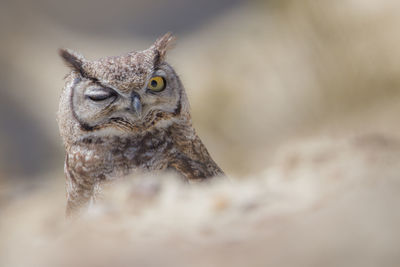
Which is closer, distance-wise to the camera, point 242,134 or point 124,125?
point 124,125

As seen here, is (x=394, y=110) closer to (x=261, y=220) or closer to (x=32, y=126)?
(x=261, y=220)

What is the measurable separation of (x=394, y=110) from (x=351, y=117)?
1.92ft

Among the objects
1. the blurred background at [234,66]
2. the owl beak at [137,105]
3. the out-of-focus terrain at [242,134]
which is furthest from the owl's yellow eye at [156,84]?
the blurred background at [234,66]

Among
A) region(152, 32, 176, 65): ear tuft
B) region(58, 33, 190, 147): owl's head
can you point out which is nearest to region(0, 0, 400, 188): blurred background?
region(152, 32, 176, 65): ear tuft

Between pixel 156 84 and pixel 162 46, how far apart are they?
43cm

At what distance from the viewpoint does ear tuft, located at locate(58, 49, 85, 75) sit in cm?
335

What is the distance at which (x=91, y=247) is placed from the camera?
172 centimetres

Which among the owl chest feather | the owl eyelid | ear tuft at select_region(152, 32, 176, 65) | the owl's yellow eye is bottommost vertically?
the owl chest feather

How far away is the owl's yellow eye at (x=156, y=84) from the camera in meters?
3.22

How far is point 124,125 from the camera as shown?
125 inches

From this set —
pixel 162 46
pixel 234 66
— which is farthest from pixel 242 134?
pixel 162 46

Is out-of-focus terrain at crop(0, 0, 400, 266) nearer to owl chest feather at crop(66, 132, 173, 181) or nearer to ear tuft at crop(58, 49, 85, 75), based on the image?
owl chest feather at crop(66, 132, 173, 181)

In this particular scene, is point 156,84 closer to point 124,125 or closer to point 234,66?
point 124,125

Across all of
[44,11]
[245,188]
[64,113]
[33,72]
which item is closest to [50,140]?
[33,72]
